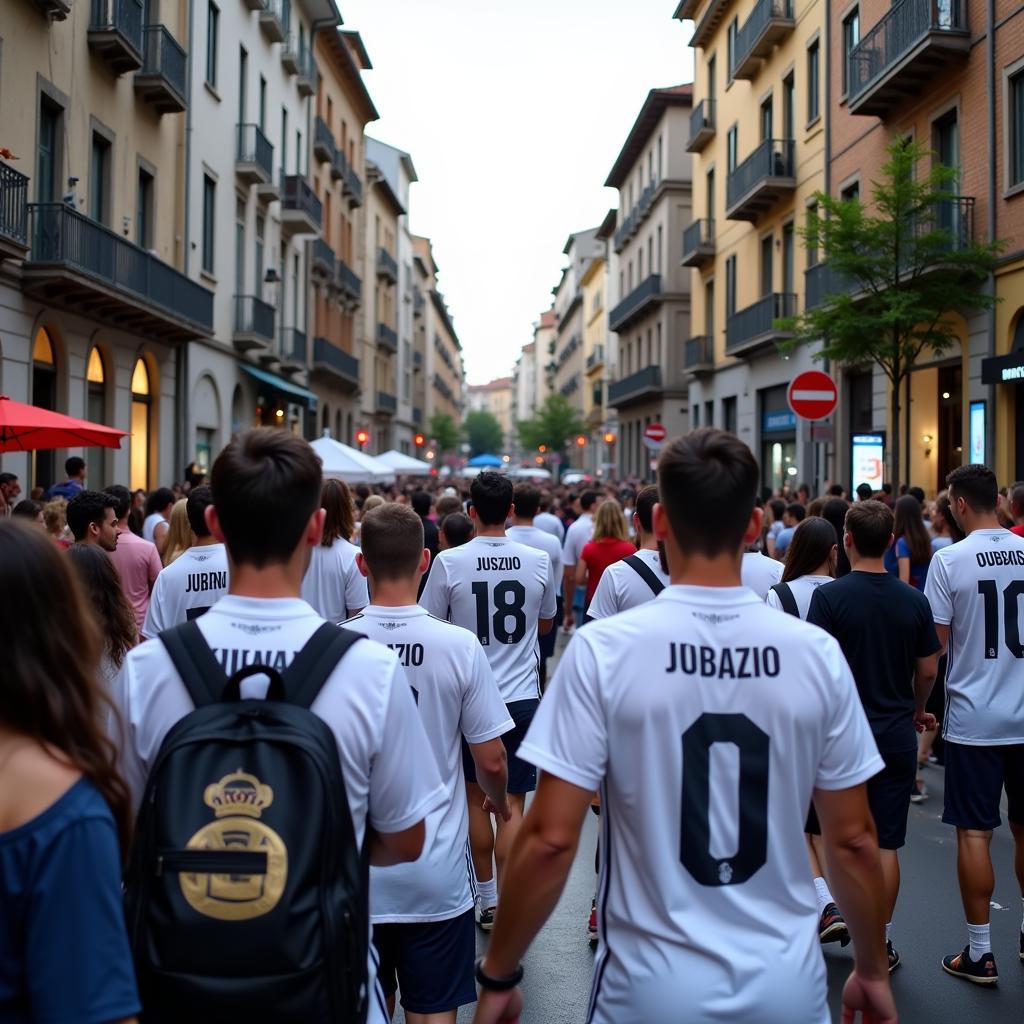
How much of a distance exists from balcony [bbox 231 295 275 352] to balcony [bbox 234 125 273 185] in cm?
298


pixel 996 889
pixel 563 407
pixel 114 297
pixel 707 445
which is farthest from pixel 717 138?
pixel 563 407

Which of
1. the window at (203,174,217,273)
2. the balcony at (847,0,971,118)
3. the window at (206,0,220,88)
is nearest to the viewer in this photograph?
the balcony at (847,0,971,118)

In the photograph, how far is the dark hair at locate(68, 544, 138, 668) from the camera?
4441 millimetres

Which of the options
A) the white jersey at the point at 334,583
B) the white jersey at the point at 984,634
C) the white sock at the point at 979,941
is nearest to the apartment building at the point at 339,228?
the white jersey at the point at 334,583

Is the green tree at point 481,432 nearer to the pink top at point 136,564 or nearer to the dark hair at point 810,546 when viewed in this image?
the pink top at point 136,564

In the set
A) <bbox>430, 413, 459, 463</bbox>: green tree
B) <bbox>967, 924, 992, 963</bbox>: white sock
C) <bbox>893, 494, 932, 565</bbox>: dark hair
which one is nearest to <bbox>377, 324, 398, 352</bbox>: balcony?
<bbox>430, 413, 459, 463</bbox>: green tree

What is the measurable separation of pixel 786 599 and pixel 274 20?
30525 millimetres

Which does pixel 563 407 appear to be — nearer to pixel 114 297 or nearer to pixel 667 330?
pixel 667 330

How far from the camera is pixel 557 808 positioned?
2.55m

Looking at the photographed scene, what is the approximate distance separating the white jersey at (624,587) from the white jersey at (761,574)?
553 mm

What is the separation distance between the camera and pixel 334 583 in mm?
6742

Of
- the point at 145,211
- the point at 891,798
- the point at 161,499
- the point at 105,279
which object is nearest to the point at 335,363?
the point at 145,211

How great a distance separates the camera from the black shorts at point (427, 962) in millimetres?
3801

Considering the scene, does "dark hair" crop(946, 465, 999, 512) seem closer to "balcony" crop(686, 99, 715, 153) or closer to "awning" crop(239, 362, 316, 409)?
"awning" crop(239, 362, 316, 409)
